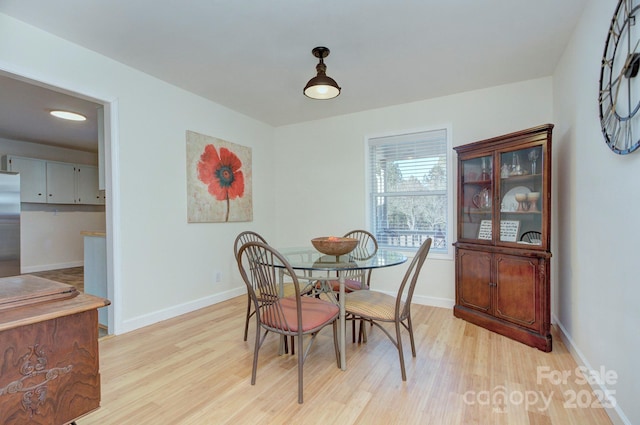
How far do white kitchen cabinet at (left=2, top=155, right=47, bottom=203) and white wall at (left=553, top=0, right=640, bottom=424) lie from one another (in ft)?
24.6

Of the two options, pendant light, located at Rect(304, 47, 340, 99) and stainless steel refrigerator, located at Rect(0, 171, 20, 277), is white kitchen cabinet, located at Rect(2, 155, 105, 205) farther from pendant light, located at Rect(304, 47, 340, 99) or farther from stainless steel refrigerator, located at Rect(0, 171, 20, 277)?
pendant light, located at Rect(304, 47, 340, 99)

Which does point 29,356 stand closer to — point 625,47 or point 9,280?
point 9,280

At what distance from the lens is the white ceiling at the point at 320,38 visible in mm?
1966

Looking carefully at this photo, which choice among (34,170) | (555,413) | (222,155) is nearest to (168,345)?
(222,155)

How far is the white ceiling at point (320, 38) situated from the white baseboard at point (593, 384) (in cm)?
230

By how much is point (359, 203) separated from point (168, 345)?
259cm

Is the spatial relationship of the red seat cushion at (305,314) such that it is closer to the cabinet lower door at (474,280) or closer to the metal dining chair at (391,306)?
the metal dining chair at (391,306)

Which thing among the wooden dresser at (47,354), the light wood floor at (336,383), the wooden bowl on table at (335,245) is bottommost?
the light wood floor at (336,383)

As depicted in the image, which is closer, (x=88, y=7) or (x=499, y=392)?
(x=499, y=392)

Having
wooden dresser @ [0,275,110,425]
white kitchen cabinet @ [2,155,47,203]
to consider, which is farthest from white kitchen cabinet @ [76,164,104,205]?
wooden dresser @ [0,275,110,425]

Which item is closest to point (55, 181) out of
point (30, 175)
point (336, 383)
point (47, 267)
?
point (30, 175)

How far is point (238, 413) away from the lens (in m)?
1.64

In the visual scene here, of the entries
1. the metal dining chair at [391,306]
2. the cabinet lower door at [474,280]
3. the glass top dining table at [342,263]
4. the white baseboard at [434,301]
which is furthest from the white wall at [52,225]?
the cabinet lower door at [474,280]

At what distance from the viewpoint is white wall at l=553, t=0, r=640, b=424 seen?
55.9 inches
